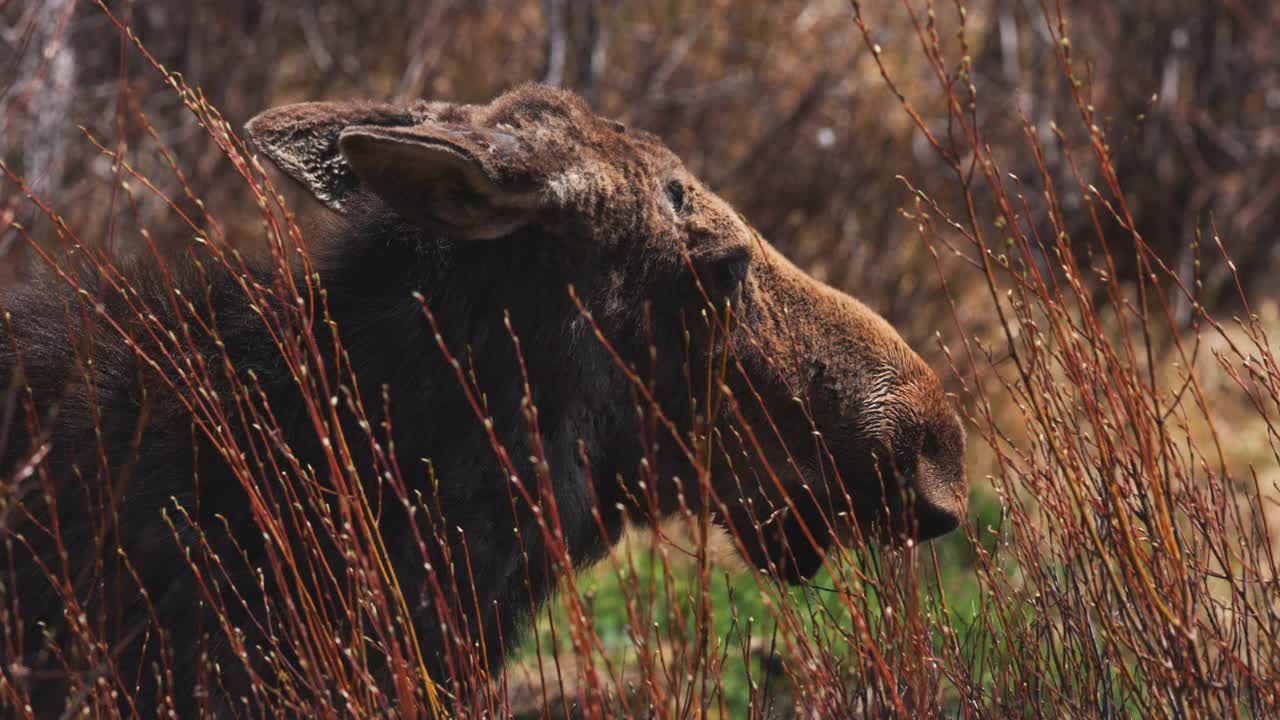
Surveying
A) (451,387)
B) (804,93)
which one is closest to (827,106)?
(804,93)

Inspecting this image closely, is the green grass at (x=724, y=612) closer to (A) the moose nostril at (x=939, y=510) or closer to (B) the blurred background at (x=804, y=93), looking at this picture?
(A) the moose nostril at (x=939, y=510)

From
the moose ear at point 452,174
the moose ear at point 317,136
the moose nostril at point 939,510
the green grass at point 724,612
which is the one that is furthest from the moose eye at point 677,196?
the green grass at point 724,612

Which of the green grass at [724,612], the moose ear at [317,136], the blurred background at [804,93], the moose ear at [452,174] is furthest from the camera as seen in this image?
the blurred background at [804,93]

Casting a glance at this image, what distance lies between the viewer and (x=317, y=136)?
13.3ft

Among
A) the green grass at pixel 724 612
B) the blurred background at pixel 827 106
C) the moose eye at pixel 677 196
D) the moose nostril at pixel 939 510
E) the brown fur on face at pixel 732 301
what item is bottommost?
the green grass at pixel 724 612

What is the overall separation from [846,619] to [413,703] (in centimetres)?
311

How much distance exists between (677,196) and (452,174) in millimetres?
800

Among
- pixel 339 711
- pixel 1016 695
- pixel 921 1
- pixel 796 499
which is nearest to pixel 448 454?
pixel 339 711

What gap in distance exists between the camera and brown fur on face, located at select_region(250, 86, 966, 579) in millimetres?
3664

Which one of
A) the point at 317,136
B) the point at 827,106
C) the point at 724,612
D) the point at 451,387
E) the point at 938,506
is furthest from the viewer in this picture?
the point at 827,106

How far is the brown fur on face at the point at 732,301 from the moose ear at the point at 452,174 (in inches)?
1.7

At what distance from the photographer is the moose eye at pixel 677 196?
3861mm

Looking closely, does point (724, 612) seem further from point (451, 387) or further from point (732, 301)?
point (451, 387)

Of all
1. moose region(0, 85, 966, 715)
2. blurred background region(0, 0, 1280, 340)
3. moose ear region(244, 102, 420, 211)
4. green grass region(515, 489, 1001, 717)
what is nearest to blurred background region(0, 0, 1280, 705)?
blurred background region(0, 0, 1280, 340)
